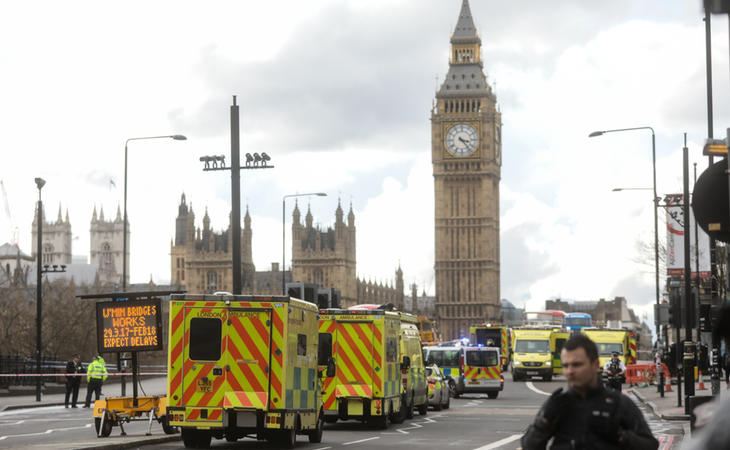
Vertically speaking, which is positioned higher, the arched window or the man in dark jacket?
the arched window

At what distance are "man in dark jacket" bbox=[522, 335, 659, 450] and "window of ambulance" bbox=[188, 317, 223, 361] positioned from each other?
43.9 feet

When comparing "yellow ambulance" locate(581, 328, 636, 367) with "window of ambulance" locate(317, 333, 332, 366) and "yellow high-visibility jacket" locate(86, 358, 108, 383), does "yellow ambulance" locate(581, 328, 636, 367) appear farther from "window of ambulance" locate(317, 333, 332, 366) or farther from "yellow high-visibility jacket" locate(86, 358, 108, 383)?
"window of ambulance" locate(317, 333, 332, 366)

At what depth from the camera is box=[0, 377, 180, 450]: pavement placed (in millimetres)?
20328

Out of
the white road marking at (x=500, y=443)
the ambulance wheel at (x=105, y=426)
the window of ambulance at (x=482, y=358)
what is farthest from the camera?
the window of ambulance at (x=482, y=358)

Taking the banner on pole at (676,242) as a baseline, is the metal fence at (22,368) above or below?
below

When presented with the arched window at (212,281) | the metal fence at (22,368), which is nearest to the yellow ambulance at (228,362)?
the metal fence at (22,368)

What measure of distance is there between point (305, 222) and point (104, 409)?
5611 inches

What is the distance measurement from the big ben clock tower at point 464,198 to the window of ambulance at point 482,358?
355 feet

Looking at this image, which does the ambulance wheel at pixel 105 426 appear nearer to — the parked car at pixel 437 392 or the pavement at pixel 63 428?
the pavement at pixel 63 428

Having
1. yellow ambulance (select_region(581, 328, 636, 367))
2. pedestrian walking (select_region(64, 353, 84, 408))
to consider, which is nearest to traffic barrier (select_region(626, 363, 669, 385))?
yellow ambulance (select_region(581, 328, 636, 367))

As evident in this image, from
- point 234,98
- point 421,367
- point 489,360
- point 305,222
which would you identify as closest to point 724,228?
point 234,98

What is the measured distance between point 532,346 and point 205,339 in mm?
42955

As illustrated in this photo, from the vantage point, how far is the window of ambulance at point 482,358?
44.0 m

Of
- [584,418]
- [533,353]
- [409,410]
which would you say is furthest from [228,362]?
[533,353]
